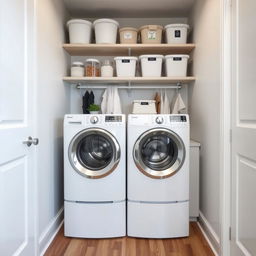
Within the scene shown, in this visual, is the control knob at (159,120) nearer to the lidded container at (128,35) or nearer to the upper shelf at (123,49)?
the upper shelf at (123,49)

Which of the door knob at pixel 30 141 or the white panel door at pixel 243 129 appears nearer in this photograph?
the white panel door at pixel 243 129

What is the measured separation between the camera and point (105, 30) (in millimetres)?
2631

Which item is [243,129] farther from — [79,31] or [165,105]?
[79,31]

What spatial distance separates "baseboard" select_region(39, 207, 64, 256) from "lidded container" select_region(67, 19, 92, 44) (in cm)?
180

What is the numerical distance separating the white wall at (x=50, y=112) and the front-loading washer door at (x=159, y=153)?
0.78m

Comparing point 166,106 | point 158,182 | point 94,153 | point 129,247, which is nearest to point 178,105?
point 166,106

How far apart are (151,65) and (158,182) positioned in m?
1.25

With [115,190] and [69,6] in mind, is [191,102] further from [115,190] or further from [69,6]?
[69,6]

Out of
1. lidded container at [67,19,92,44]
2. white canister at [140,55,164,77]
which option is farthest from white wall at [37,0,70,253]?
white canister at [140,55,164,77]

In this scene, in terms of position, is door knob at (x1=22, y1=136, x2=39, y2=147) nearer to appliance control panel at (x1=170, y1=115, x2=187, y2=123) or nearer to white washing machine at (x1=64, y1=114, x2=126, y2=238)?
white washing machine at (x1=64, y1=114, x2=126, y2=238)

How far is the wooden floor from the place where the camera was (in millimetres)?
2018

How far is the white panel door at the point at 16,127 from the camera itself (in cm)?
131

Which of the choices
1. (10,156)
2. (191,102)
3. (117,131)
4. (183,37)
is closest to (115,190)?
(117,131)

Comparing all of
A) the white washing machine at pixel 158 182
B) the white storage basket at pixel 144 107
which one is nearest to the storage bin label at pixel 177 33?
the white storage basket at pixel 144 107
